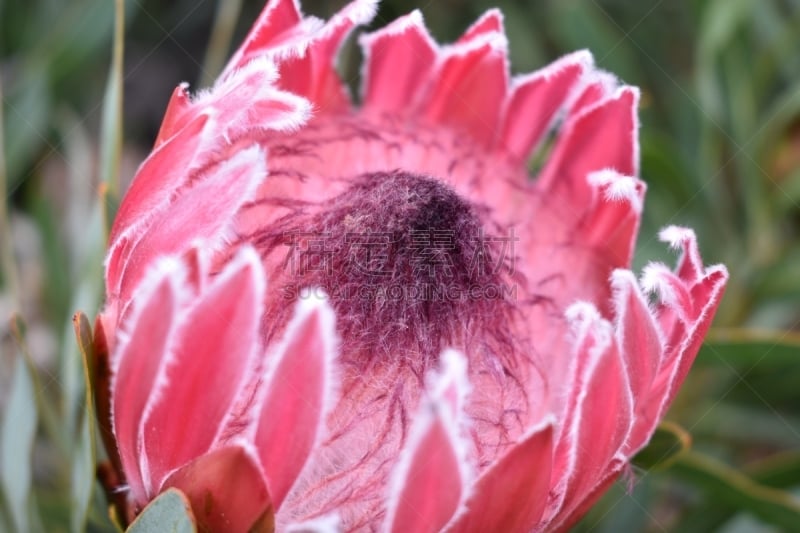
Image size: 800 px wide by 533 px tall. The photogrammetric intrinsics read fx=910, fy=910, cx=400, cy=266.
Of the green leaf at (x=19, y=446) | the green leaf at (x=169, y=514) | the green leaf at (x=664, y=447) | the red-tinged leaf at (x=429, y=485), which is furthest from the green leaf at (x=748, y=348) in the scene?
the green leaf at (x=19, y=446)

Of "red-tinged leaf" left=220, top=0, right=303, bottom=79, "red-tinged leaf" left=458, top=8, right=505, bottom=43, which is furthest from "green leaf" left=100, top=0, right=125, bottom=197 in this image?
"red-tinged leaf" left=458, top=8, right=505, bottom=43

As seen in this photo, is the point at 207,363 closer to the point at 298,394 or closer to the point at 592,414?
the point at 298,394

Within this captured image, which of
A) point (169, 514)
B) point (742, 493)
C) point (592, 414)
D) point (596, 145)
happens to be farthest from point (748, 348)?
point (169, 514)

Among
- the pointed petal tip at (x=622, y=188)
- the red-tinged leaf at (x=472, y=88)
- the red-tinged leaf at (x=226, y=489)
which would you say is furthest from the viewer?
the red-tinged leaf at (x=472, y=88)

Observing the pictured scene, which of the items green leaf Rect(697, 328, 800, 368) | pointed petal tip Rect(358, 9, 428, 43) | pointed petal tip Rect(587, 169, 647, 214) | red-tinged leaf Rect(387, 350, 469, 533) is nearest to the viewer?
red-tinged leaf Rect(387, 350, 469, 533)

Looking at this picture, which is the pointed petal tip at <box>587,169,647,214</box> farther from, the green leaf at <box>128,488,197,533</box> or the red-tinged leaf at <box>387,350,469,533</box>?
the green leaf at <box>128,488,197,533</box>

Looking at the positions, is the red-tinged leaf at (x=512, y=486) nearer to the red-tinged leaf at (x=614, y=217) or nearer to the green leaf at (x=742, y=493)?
the red-tinged leaf at (x=614, y=217)

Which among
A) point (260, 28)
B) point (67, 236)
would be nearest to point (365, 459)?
point (260, 28)
